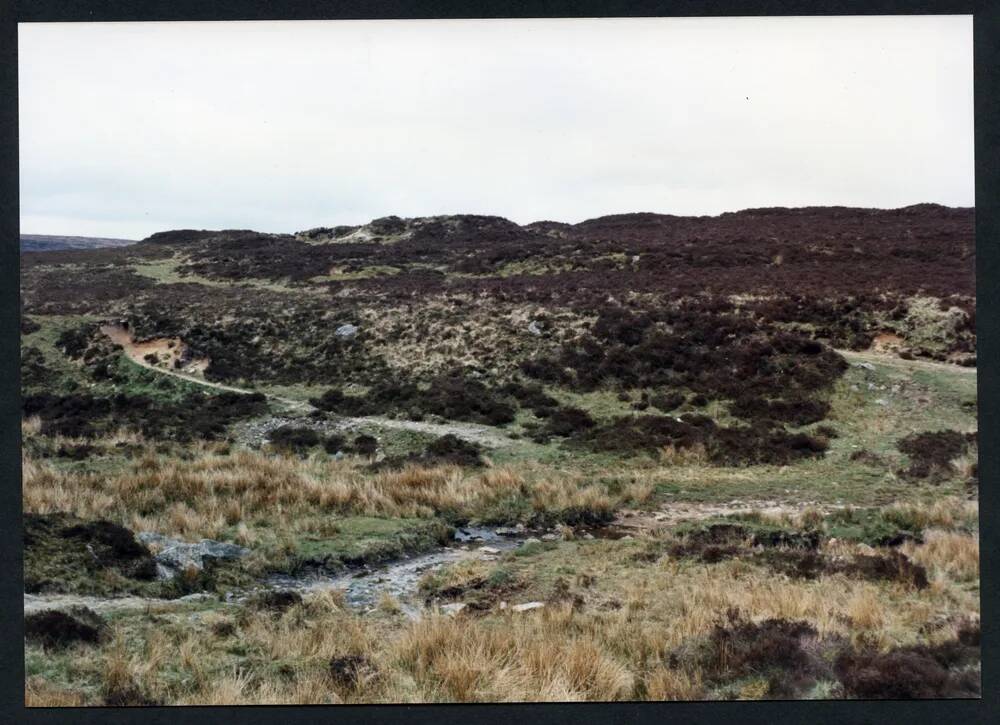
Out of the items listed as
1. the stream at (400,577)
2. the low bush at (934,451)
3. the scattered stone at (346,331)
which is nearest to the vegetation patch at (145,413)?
the scattered stone at (346,331)

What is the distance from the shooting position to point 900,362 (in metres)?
13.8

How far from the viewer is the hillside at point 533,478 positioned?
6.60 meters

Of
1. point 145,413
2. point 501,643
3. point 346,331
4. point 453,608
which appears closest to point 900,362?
point 453,608

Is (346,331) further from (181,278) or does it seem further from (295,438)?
(181,278)

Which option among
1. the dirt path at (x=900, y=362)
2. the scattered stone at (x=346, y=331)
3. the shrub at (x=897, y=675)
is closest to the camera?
the shrub at (x=897, y=675)

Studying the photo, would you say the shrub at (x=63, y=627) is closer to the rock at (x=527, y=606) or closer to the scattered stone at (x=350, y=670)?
the scattered stone at (x=350, y=670)

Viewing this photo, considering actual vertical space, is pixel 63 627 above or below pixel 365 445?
below

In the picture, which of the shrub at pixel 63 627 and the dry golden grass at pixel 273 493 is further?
the dry golden grass at pixel 273 493

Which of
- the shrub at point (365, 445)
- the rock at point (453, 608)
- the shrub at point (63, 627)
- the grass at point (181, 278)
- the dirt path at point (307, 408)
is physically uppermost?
the grass at point (181, 278)

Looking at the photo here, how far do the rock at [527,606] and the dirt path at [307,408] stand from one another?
5.40 m

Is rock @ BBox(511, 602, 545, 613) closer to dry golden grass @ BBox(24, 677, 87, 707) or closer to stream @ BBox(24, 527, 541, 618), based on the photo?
stream @ BBox(24, 527, 541, 618)

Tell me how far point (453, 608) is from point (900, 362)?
35.6 ft

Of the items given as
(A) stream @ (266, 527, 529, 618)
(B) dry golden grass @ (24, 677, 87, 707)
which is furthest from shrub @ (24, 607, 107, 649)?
(A) stream @ (266, 527, 529, 618)

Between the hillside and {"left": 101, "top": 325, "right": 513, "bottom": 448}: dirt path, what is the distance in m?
0.09
